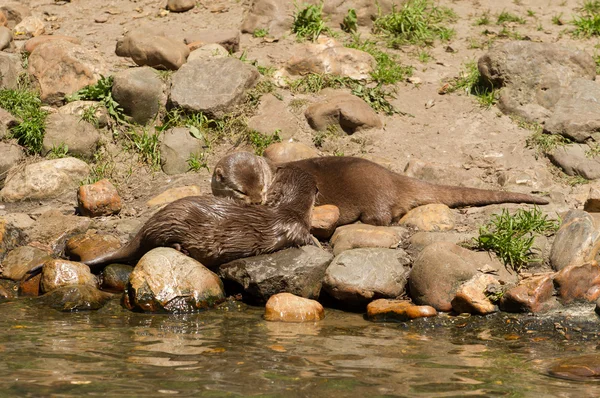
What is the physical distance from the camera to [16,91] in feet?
24.7

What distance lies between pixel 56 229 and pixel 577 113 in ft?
13.4

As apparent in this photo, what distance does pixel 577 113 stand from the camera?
6926 millimetres

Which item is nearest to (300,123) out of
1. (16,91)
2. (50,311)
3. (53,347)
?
(16,91)

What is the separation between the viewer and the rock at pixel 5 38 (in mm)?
7953

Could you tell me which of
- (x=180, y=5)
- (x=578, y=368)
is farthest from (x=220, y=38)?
(x=578, y=368)

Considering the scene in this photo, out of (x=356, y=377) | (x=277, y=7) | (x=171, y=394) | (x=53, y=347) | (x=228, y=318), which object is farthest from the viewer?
(x=277, y=7)

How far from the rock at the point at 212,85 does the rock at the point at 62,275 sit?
232 cm

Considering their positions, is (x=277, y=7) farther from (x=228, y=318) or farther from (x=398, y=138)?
(x=228, y=318)

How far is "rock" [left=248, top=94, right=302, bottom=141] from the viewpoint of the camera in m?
7.16

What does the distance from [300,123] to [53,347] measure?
3.65m

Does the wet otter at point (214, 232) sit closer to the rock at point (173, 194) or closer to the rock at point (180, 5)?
the rock at point (173, 194)

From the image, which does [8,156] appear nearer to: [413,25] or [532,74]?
[413,25]

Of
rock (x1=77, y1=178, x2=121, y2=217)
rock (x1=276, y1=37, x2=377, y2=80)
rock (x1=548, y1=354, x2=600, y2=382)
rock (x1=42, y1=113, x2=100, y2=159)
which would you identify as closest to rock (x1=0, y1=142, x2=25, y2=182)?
rock (x1=42, y1=113, x2=100, y2=159)

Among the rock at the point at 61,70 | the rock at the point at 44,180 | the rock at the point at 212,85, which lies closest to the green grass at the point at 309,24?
the rock at the point at 212,85
